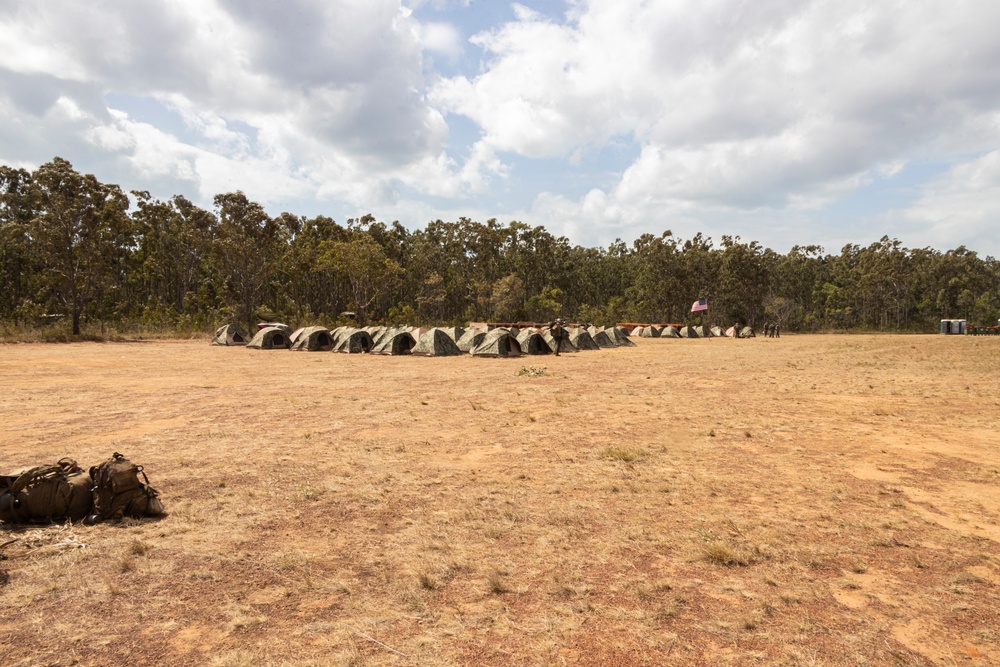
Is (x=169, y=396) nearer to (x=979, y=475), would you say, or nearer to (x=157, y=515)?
(x=157, y=515)

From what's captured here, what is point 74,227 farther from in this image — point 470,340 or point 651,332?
point 651,332

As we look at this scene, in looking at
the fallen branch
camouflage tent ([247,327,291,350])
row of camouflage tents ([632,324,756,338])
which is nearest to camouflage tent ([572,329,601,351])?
camouflage tent ([247,327,291,350])

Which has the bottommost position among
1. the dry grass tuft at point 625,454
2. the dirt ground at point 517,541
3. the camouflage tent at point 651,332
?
the dirt ground at point 517,541

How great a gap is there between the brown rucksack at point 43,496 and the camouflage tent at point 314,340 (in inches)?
989

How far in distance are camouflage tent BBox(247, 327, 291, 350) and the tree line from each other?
14.1 metres

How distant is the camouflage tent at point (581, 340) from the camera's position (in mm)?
32531

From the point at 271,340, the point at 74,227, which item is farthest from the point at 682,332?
the point at 74,227

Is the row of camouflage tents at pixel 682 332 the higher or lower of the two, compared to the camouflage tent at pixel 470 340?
higher

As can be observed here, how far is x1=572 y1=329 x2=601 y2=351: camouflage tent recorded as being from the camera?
32.5m

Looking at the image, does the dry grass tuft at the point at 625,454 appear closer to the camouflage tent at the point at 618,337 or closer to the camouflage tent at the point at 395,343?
the camouflage tent at the point at 395,343

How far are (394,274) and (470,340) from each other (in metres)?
27.4

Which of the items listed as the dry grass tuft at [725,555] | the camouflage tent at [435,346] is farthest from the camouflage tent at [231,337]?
the dry grass tuft at [725,555]

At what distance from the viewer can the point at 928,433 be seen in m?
9.20

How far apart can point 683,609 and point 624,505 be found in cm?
204
